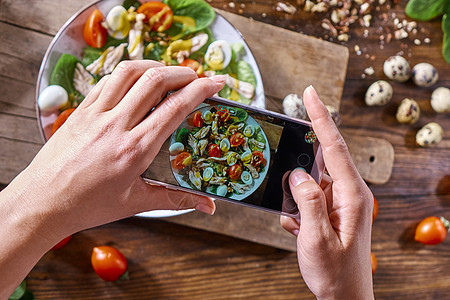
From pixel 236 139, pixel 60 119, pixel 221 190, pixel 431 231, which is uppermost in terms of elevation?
pixel 236 139

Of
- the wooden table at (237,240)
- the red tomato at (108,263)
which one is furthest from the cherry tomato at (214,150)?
the red tomato at (108,263)

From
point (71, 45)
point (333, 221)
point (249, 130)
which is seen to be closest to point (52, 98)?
point (71, 45)

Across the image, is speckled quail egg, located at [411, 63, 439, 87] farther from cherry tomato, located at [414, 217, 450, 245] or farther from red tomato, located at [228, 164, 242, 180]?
red tomato, located at [228, 164, 242, 180]

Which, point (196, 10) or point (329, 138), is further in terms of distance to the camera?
point (196, 10)

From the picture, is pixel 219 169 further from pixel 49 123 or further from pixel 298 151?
pixel 49 123

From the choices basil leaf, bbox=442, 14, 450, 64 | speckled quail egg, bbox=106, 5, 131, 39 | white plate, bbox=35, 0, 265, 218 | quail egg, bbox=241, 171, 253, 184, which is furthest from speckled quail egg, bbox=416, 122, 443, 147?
speckled quail egg, bbox=106, 5, 131, 39

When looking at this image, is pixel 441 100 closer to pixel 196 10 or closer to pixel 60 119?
pixel 196 10

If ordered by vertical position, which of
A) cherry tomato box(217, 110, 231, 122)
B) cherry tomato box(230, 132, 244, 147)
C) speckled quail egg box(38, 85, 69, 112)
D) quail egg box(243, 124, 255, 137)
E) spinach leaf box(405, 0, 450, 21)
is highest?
spinach leaf box(405, 0, 450, 21)

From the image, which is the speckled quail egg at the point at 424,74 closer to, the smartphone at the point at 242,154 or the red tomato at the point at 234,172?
the smartphone at the point at 242,154
